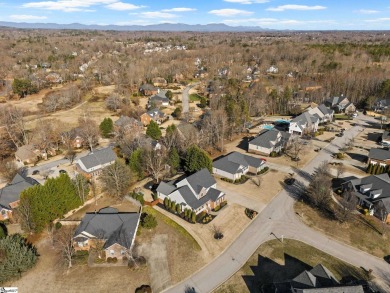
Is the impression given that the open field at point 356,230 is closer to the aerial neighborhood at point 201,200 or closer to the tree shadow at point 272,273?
the aerial neighborhood at point 201,200

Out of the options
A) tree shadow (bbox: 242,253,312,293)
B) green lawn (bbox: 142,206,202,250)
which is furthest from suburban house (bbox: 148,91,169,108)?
tree shadow (bbox: 242,253,312,293)

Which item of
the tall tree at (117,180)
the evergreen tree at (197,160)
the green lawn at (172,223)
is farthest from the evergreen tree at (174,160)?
the green lawn at (172,223)

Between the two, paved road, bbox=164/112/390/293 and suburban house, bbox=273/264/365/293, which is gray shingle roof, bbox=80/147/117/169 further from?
suburban house, bbox=273/264/365/293

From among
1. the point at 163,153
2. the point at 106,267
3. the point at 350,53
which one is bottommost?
the point at 106,267

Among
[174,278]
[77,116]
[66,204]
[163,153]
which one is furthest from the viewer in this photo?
[77,116]

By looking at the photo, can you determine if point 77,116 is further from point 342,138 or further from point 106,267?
point 342,138

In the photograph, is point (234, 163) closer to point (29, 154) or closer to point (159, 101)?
point (29, 154)

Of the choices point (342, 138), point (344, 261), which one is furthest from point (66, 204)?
point (342, 138)
